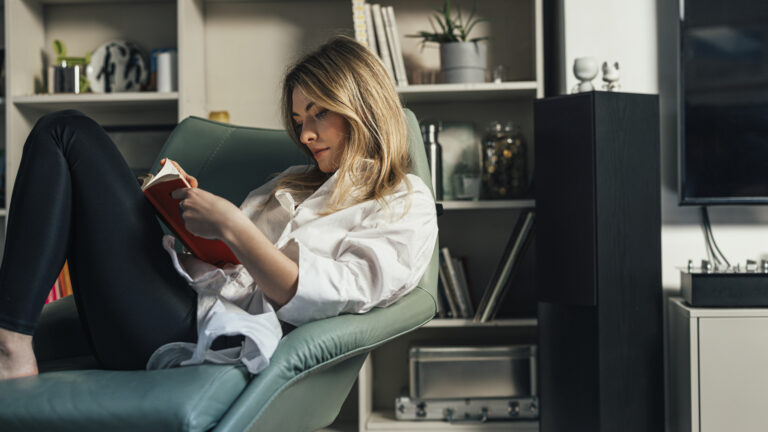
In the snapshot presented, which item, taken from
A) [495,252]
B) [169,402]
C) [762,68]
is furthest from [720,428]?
[169,402]

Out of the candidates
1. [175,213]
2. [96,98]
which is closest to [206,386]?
[175,213]

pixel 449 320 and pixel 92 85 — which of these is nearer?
pixel 449 320

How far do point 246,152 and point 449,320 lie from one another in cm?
85

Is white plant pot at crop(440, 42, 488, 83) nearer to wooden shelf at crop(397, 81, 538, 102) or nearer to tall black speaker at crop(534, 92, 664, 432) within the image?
wooden shelf at crop(397, 81, 538, 102)

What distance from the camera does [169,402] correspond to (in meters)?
0.82

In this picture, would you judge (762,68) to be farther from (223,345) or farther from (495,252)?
(223,345)

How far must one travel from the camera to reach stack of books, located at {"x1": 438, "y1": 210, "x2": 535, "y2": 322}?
80.2 inches

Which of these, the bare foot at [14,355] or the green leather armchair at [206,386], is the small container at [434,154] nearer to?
the green leather armchair at [206,386]

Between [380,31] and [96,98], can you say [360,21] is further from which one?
[96,98]

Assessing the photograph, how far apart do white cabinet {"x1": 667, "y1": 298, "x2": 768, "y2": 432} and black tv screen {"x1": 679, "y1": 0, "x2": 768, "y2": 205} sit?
1.22 feet

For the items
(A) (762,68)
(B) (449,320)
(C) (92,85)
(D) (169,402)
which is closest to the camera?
(D) (169,402)

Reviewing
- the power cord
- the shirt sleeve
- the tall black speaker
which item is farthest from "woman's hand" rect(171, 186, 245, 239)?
the power cord

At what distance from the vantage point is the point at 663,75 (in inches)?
80.6

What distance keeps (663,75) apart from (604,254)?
0.71 m
